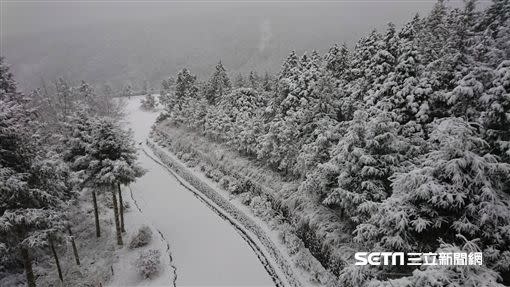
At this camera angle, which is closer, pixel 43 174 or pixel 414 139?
pixel 414 139

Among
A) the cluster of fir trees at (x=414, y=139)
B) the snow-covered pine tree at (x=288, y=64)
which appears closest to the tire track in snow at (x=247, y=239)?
the cluster of fir trees at (x=414, y=139)

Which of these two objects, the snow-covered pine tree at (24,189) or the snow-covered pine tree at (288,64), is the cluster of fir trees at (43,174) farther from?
the snow-covered pine tree at (288,64)

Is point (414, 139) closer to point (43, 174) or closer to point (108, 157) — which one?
point (43, 174)

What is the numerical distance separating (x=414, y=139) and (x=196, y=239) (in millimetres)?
19234

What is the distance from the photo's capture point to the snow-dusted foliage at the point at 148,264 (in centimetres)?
2150

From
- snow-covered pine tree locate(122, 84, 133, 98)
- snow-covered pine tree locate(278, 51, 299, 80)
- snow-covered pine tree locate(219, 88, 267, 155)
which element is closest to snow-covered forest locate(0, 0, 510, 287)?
snow-covered pine tree locate(278, 51, 299, 80)

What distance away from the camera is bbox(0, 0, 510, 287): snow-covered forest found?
10.1 m

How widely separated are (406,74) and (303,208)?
12.3 m

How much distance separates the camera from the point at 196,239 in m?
26.2

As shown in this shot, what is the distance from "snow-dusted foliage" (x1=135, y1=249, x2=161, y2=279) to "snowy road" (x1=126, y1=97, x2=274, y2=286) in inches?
65.9

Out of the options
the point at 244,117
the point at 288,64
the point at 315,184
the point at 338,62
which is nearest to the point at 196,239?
the point at 315,184

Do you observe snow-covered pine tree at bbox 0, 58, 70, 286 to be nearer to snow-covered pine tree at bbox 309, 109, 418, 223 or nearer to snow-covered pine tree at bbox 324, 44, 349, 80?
snow-covered pine tree at bbox 309, 109, 418, 223

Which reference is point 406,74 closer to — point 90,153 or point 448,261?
point 448,261

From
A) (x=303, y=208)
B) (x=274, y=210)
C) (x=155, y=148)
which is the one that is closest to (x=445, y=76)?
(x=303, y=208)
